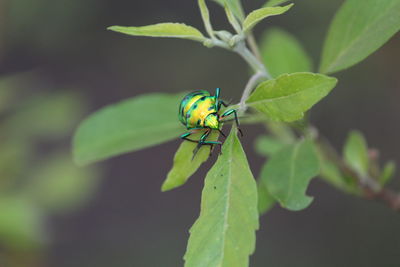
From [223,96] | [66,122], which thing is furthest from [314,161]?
[223,96]

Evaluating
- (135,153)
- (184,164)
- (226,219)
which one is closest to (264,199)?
(184,164)

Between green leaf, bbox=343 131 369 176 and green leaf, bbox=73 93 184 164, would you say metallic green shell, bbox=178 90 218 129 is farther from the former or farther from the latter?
green leaf, bbox=343 131 369 176

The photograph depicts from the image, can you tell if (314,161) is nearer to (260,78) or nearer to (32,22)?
(260,78)

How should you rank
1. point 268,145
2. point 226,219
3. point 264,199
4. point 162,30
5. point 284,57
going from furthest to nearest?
point 268,145
point 284,57
point 264,199
point 162,30
point 226,219

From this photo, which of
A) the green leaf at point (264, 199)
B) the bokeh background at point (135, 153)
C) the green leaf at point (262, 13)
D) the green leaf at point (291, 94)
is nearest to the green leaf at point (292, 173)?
the green leaf at point (264, 199)

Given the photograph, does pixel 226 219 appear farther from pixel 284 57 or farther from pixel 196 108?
pixel 284 57

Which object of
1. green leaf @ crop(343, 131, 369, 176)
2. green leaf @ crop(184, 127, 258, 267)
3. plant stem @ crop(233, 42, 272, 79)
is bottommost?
green leaf @ crop(184, 127, 258, 267)

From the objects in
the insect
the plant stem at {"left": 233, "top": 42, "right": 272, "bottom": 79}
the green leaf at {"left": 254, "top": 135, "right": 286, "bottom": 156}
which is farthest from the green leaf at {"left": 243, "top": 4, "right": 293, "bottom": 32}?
the green leaf at {"left": 254, "top": 135, "right": 286, "bottom": 156}
